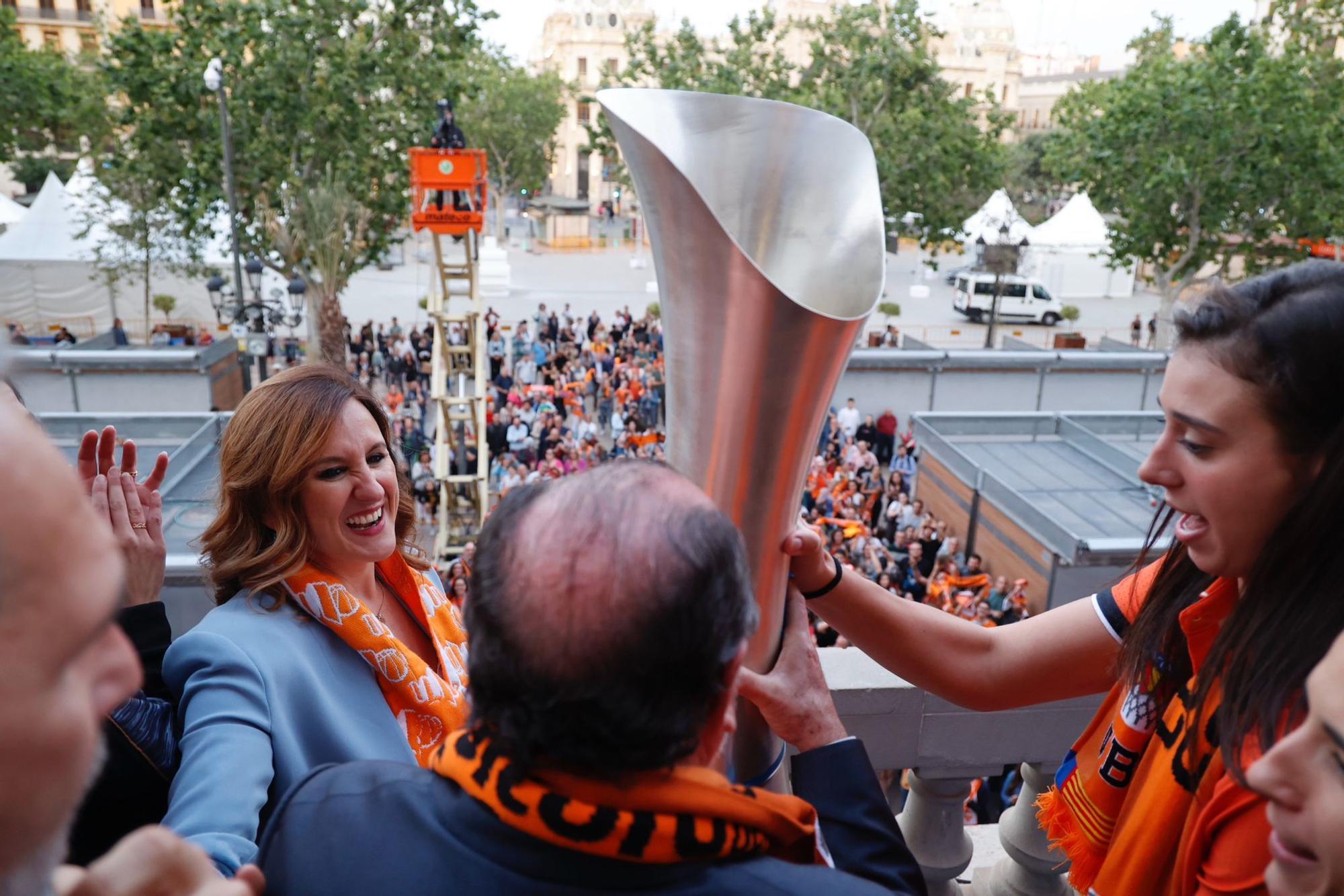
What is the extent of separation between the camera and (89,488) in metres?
1.76

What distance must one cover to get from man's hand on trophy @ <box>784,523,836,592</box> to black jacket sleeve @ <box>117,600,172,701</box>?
1.05 meters

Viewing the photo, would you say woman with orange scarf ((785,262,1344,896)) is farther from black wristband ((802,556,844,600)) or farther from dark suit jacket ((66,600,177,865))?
dark suit jacket ((66,600,177,865))

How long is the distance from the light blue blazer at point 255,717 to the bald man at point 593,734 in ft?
1.50

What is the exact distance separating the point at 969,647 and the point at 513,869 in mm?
1122

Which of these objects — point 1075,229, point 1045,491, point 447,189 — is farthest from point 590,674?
point 1075,229

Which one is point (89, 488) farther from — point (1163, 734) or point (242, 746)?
point (1163, 734)

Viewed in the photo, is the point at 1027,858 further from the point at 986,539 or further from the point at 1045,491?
the point at 1045,491

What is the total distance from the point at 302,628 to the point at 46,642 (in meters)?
1.28

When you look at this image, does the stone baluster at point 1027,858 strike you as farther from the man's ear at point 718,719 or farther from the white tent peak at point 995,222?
the white tent peak at point 995,222

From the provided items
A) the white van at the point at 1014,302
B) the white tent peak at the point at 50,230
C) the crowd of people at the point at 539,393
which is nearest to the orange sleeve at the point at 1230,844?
the crowd of people at the point at 539,393

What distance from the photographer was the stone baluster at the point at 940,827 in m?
2.44

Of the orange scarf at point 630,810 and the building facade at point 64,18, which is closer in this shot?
the orange scarf at point 630,810

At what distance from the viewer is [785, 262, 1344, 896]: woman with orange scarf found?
4.23 ft

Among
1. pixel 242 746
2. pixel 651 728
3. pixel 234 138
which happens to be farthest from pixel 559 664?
pixel 234 138
